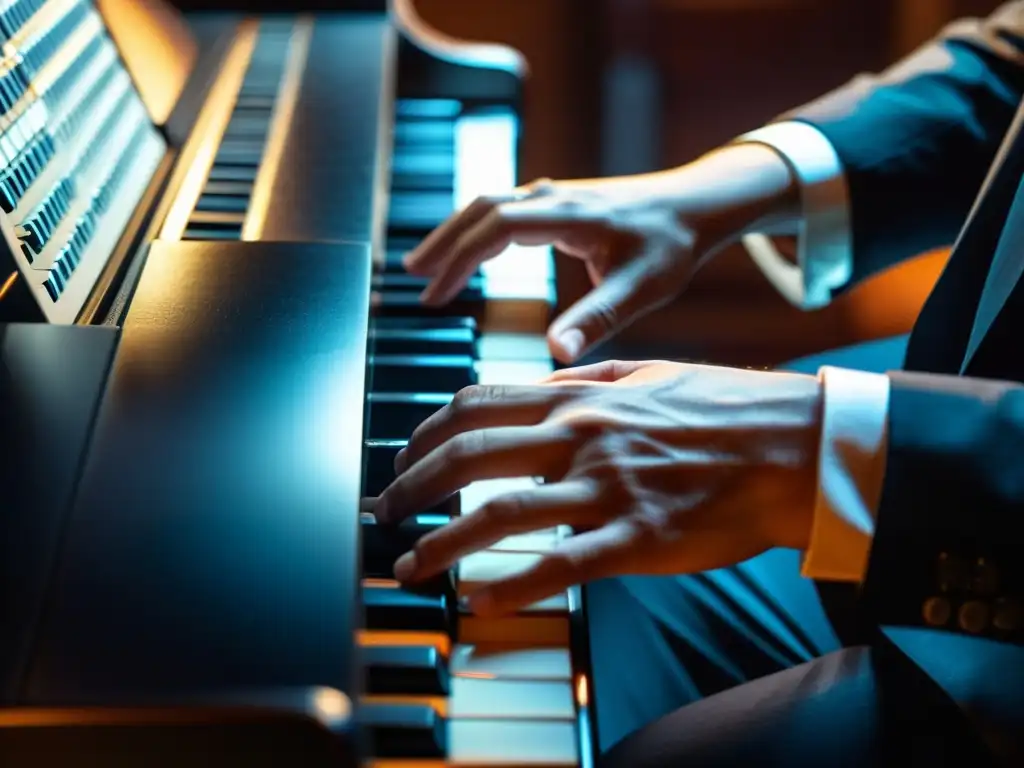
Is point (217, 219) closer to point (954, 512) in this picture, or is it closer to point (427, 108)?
point (427, 108)

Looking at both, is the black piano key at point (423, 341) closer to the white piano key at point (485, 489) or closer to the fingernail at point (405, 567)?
the white piano key at point (485, 489)

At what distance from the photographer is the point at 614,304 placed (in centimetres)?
84

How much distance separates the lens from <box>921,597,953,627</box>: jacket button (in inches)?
23.3

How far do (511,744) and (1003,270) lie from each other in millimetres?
493

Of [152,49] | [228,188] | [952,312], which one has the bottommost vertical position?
[952,312]

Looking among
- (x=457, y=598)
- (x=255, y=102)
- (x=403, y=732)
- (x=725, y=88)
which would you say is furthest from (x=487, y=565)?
(x=725, y=88)

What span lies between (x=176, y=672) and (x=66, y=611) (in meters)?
0.07

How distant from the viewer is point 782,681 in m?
0.65

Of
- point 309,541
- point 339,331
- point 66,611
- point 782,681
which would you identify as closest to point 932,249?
point 782,681

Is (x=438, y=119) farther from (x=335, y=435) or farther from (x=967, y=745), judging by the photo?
(x=967, y=745)

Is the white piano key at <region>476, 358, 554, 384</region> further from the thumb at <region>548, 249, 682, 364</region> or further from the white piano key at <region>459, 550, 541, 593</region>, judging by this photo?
the white piano key at <region>459, 550, 541, 593</region>

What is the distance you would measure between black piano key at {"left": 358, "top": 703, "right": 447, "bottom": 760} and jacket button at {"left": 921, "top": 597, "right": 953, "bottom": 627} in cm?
30

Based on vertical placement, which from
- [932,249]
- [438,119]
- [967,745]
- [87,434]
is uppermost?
[438,119]

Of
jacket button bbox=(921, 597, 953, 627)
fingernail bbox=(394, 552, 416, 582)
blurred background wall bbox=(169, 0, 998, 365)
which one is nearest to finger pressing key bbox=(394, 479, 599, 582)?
fingernail bbox=(394, 552, 416, 582)
